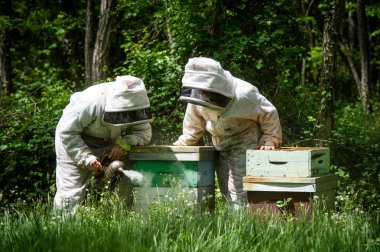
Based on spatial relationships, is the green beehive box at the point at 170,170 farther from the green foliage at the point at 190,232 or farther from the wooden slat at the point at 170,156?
the green foliage at the point at 190,232

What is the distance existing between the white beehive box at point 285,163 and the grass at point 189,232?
477 millimetres

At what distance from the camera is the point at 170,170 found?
250 inches

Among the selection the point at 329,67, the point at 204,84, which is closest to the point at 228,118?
the point at 204,84

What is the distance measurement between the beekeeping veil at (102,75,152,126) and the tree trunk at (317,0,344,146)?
126 inches

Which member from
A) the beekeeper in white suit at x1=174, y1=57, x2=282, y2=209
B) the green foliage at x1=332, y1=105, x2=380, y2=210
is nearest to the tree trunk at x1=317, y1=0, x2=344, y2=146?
the green foliage at x1=332, y1=105, x2=380, y2=210

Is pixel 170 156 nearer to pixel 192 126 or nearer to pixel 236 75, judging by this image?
pixel 192 126

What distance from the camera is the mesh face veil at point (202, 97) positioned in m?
6.15

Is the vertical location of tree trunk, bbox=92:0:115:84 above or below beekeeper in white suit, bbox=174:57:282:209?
above

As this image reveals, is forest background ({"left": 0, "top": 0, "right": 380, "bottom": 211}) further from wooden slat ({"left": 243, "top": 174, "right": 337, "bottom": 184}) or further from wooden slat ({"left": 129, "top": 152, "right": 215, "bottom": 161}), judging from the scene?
wooden slat ({"left": 243, "top": 174, "right": 337, "bottom": 184})

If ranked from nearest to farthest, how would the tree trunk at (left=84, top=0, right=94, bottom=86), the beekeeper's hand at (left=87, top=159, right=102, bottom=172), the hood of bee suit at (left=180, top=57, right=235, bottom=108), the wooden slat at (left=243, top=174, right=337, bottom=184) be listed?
the wooden slat at (left=243, top=174, right=337, bottom=184)
the hood of bee suit at (left=180, top=57, right=235, bottom=108)
the beekeeper's hand at (left=87, top=159, right=102, bottom=172)
the tree trunk at (left=84, top=0, right=94, bottom=86)

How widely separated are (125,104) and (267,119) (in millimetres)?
1355

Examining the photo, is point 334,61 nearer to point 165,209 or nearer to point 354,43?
point 165,209

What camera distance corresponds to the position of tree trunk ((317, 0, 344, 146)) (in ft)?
29.0

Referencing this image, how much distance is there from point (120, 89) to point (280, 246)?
228cm
